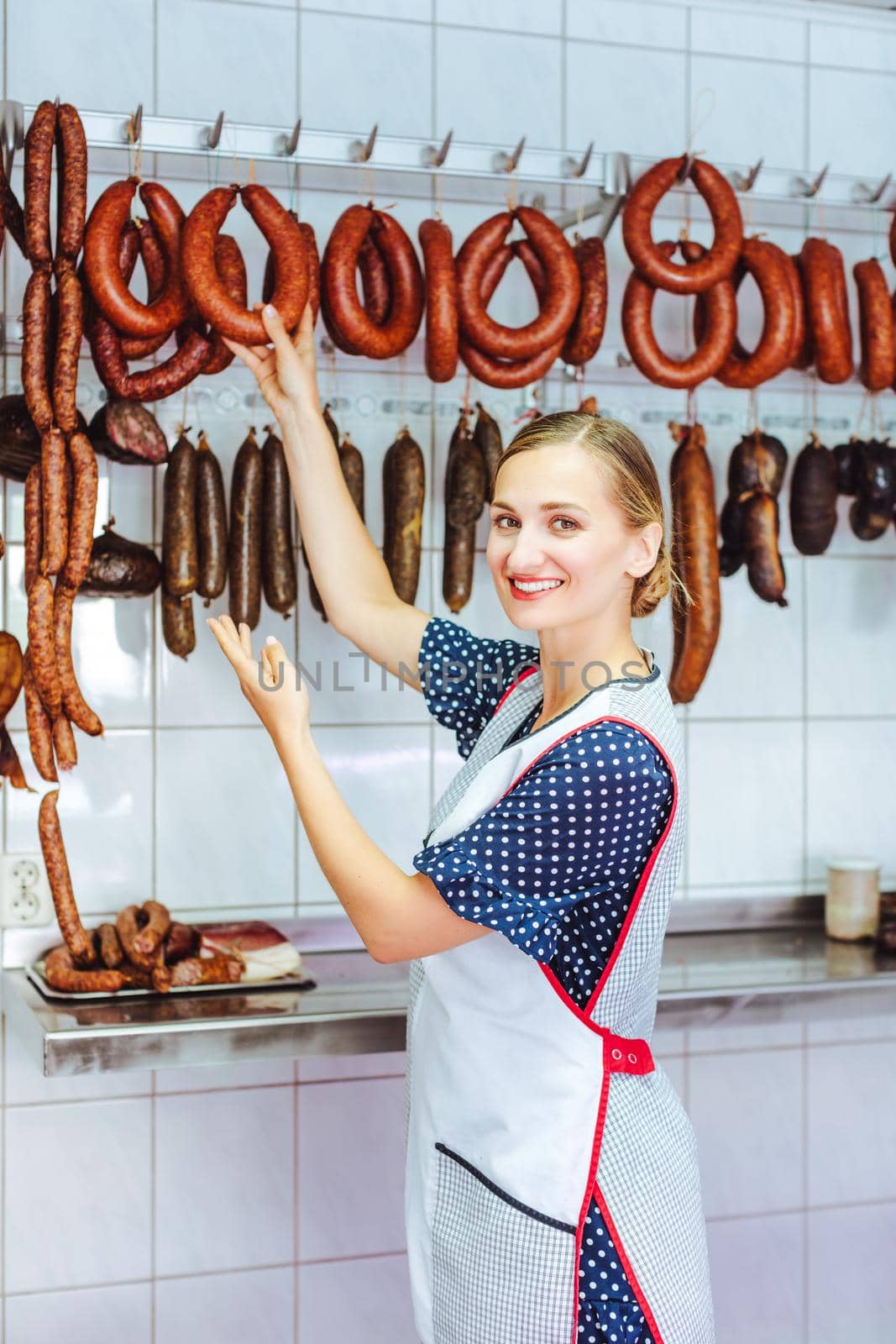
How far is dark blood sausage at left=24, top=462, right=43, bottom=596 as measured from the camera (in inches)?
98.0

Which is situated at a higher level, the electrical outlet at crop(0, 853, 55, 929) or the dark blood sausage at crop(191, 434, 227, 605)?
the dark blood sausage at crop(191, 434, 227, 605)

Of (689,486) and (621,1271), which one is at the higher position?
(689,486)

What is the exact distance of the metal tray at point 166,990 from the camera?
8.57 ft

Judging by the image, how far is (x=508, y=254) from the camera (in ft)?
9.34

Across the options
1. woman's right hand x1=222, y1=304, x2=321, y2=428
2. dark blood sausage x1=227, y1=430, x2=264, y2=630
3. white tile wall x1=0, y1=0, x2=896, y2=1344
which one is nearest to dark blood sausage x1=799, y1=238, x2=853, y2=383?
white tile wall x1=0, y1=0, x2=896, y2=1344

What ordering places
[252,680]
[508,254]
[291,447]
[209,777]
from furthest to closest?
1. [209,777]
2. [508,254]
3. [291,447]
4. [252,680]

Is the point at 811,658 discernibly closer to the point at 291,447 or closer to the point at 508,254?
the point at 508,254

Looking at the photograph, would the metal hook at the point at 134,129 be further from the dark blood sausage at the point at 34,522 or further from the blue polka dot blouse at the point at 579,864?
the blue polka dot blouse at the point at 579,864

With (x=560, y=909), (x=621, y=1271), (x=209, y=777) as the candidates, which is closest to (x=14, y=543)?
(x=209, y=777)

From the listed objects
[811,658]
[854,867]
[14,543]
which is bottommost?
[854,867]

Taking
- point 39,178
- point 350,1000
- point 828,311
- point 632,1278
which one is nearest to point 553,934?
point 632,1278

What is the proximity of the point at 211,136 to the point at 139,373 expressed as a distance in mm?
442

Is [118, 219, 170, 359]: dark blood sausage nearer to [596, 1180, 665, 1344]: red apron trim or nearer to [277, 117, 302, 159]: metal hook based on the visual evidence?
[277, 117, 302, 159]: metal hook

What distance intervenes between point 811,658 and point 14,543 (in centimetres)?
190
